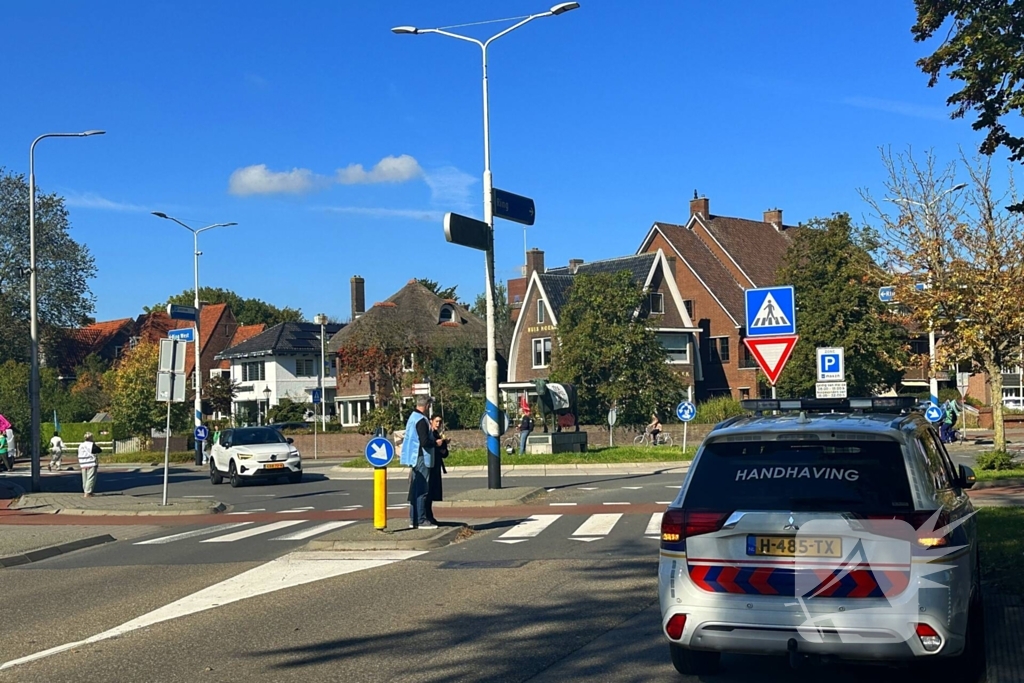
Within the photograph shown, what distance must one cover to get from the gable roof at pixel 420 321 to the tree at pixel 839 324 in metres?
17.4

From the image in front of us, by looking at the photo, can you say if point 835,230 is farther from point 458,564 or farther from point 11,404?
point 458,564

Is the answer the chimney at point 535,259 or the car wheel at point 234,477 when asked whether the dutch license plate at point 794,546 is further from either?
the chimney at point 535,259

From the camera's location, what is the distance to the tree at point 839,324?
54719mm

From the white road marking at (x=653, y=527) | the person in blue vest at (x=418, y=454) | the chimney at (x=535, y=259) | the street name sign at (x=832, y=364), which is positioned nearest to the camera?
the person in blue vest at (x=418, y=454)

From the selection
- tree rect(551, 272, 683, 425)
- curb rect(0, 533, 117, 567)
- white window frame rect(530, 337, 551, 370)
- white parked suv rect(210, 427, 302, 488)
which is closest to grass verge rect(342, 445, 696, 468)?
white parked suv rect(210, 427, 302, 488)

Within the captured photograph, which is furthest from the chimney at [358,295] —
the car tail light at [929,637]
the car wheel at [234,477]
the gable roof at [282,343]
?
the car tail light at [929,637]

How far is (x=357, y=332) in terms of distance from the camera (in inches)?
2290

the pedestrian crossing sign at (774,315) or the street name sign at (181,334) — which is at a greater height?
the street name sign at (181,334)

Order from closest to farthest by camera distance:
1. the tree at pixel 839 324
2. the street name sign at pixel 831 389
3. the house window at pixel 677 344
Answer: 1. the street name sign at pixel 831 389
2. the tree at pixel 839 324
3. the house window at pixel 677 344

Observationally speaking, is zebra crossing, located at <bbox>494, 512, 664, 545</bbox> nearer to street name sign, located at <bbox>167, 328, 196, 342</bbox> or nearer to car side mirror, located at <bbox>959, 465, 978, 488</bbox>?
car side mirror, located at <bbox>959, 465, 978, 488</bbox>

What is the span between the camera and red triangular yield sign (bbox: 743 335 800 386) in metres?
15.0

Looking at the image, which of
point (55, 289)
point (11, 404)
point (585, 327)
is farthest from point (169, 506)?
point (55, 289)

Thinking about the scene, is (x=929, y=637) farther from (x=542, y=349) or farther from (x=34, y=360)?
(x=542, y=349)

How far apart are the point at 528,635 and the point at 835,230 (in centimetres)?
5064
